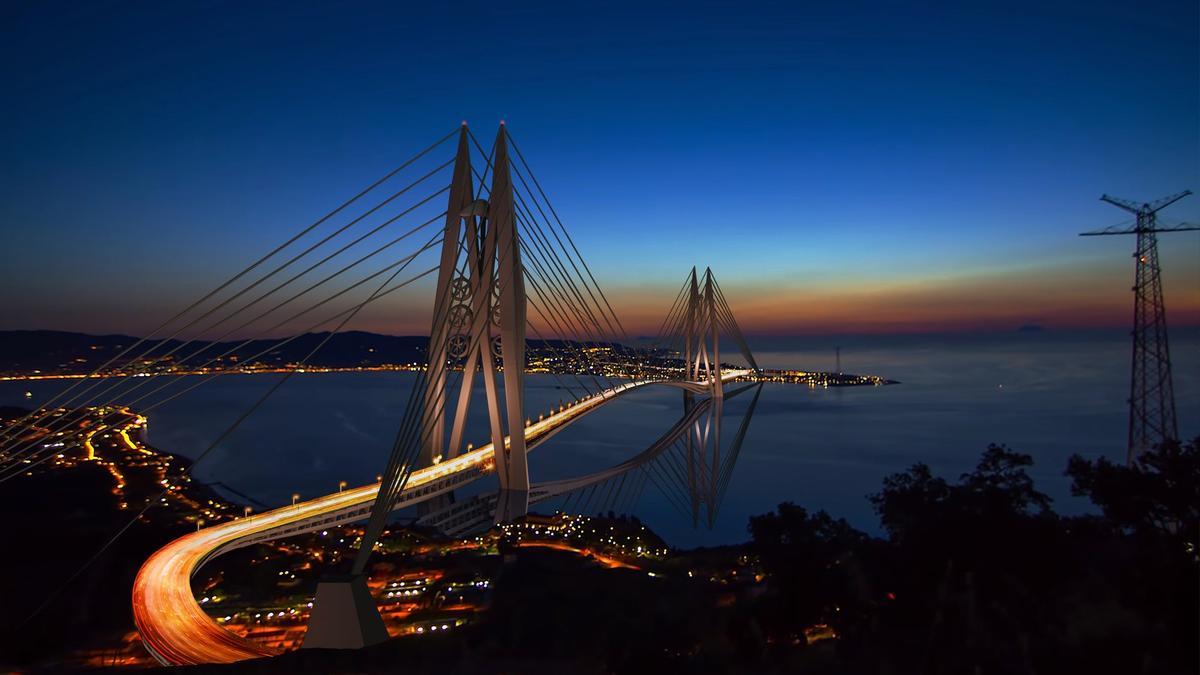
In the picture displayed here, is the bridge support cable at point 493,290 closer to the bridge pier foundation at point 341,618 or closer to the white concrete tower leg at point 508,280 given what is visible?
the white concrete tower leg at point 508,280

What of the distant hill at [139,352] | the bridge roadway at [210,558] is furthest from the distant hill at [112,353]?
the bridge roadway at [210,558]

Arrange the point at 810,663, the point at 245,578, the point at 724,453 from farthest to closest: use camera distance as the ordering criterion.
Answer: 1. the point at 724,453
2. the point at 245,578
3. the point at 810,663

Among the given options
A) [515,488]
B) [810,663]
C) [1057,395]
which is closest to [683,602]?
[810,663]

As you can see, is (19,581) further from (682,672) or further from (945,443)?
(945,443)

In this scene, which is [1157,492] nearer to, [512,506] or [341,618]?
[341,618]

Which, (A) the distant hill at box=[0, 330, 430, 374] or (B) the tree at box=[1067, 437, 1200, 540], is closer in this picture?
Answer: (B) the tree at box=[1067, 437, 1200, 540]

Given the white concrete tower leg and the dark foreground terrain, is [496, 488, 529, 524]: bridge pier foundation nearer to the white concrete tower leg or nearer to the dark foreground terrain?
the dark foreground terrain

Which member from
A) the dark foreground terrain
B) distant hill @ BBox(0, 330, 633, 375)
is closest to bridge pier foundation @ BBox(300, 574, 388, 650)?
the dark foreground terrain
